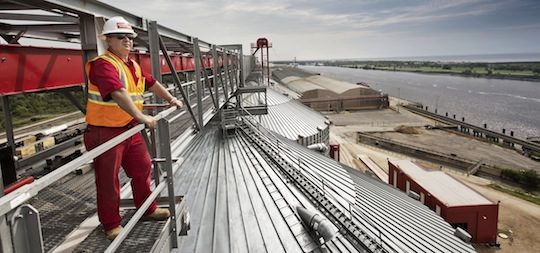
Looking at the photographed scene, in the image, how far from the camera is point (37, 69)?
163 inches

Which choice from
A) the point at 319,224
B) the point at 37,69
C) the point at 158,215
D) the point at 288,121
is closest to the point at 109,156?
the point at 158,215

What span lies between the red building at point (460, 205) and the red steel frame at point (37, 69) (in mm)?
19240

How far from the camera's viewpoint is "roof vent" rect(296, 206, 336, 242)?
7.46 metres

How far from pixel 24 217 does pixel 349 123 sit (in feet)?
191

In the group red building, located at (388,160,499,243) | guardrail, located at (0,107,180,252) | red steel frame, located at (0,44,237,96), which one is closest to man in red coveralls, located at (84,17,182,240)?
guardrail, located at (0,107,180,252)

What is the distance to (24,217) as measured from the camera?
186 centimetres

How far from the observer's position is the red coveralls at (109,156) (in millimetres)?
3355

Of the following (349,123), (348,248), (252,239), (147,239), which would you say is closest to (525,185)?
(349,123)

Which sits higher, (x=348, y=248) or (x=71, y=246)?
(x=71, y=246)

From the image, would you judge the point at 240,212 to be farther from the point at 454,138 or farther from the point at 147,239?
the point at 454,138

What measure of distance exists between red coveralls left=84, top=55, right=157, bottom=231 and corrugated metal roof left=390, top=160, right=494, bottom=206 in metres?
19.0

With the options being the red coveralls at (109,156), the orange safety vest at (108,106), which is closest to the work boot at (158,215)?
the red coveralls at (109,156)

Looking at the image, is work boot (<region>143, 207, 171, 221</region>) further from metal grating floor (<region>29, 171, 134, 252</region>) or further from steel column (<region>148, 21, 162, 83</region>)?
steel column (<region>148, 21, 162, 83</region>)

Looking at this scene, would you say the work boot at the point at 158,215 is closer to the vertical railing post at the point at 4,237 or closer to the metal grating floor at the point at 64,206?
the metal grating floor at the point at 64,206
